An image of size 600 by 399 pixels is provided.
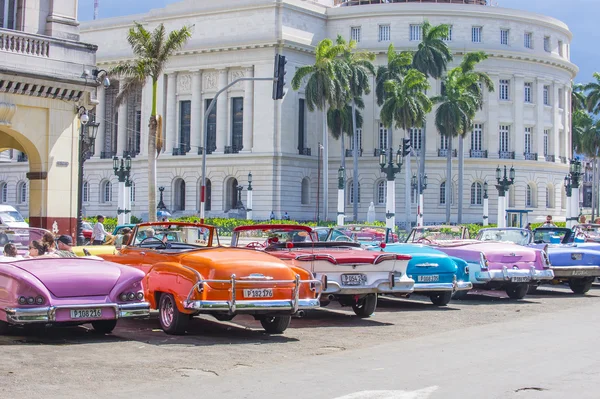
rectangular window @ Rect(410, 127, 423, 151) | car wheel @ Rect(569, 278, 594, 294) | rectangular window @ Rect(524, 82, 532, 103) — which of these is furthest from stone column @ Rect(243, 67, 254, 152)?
car wheel @ Rect(569, 278, 594, 294)

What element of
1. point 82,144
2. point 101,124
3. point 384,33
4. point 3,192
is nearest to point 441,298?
point 82,144

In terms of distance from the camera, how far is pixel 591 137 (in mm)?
88875

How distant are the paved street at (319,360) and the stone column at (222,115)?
5784 centimetres

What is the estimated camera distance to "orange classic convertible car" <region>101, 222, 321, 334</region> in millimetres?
11875

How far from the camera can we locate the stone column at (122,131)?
78.2 meters

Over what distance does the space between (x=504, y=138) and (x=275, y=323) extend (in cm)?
6505

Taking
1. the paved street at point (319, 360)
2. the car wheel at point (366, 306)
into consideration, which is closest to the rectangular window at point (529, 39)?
the paved street at point (319, 360)

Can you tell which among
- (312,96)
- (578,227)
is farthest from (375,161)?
(578,227)

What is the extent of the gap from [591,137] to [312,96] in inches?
1510

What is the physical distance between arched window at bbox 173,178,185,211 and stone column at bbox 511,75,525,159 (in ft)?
88.4

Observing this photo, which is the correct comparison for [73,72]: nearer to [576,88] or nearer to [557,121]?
[557,121]

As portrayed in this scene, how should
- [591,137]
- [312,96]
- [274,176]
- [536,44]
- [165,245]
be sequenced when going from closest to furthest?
[165,245]
[312,96]
[274,176]
[536,44]
[591,137]

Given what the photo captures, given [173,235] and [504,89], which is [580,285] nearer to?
[173,235]

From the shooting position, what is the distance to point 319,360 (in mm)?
10828
